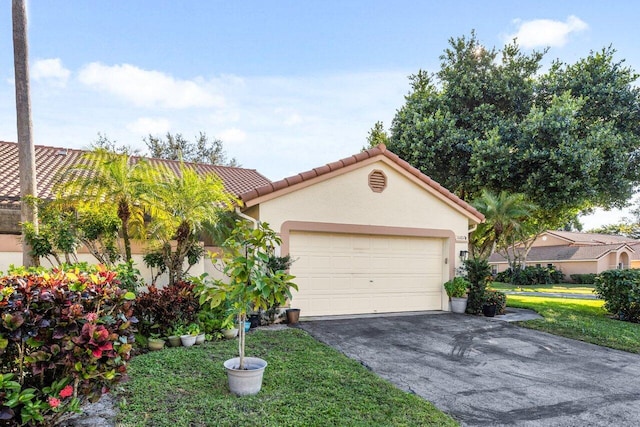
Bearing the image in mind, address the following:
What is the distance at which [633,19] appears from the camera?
10289 millimetres

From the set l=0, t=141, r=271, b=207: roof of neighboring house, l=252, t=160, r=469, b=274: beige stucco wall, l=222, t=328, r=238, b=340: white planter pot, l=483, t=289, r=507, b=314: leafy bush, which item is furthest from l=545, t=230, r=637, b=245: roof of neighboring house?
l=222, t=328, r=238, b=340: white planter pot

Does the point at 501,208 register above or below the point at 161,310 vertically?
above

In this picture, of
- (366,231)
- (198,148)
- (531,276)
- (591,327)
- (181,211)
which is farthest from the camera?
(531,276)

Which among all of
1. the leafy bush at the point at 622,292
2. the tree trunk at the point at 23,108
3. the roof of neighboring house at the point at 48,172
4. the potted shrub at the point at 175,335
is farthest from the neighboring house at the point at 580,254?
the tree trunk at the point at 23,108

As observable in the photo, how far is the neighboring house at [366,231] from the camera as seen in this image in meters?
9.66

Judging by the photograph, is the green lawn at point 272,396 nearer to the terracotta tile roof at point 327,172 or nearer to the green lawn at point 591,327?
the terracotta tile roof at point 327,172

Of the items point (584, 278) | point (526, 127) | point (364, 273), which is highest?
point (526, 127)

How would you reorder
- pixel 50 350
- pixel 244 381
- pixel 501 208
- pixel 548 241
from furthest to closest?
pixel 548 241, pixel 501 208, pixel 244 381, pixel 50 350

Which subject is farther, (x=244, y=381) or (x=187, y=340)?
(x=187, y=340)

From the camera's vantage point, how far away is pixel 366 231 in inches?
404

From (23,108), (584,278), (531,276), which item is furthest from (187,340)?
(584,278)

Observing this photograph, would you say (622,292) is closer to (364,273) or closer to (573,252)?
(364,273)

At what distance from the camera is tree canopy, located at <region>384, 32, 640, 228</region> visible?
1201 centimetres

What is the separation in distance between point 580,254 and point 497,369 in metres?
38.7
